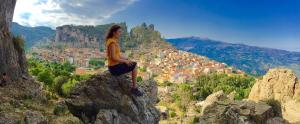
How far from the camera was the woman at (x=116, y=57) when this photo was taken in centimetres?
1731

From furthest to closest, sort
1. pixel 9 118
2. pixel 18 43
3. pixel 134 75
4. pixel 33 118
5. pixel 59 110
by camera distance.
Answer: pixel 18 43, pixel 59 110, pixel 134 75, pixel 33 118, pixel 9 118

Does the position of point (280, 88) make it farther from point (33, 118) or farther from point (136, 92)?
point (33, 118)

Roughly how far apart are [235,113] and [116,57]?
14036 millimetres

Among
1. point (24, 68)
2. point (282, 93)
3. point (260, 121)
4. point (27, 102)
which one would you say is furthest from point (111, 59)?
point (282, 93)

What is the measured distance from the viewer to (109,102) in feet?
63.1

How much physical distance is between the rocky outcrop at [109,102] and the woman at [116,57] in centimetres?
104

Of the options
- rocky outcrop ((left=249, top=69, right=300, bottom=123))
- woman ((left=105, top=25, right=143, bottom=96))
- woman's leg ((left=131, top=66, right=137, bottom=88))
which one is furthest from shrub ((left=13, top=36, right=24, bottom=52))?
rocky outcrop ((left=249, top=69, right=300, bottom=123))

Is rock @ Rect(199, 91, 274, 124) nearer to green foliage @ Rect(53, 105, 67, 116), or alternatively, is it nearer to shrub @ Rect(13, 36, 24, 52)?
green foliage @ Rect(53, 105, 67, 116)

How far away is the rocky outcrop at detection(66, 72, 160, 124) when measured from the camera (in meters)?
18.8


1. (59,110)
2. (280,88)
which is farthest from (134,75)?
(280,88)

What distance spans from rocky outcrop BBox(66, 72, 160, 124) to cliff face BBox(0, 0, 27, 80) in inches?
241

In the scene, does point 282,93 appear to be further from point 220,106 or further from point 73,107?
point 73,107

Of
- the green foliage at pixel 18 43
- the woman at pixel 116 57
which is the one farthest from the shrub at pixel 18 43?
the woman at pixel 116 57

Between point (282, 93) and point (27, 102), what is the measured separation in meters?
43.4
